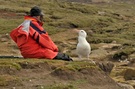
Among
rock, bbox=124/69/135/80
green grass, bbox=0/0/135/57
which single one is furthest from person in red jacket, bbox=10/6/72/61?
green grass, bbox=0/0/135/57

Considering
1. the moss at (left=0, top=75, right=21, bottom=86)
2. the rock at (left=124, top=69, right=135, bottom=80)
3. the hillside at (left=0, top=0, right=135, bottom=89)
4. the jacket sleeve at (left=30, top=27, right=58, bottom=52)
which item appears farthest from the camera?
the rock at (left=124, top=69, right=135, bottom=80)

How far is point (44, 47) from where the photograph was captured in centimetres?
1491

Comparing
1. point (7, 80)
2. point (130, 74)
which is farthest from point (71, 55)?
point (7, 80)

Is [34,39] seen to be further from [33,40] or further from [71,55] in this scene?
[71,55]

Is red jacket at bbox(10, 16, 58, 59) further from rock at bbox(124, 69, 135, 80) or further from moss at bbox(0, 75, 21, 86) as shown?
rock at bbox(124, 69, 135, 80)

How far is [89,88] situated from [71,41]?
84.8 ft

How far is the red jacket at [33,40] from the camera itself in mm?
14710

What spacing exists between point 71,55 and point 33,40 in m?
13.4

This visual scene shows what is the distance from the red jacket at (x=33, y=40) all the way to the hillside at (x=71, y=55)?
2.35 feet

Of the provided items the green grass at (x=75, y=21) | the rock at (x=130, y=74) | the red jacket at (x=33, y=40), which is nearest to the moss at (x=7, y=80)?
the red jacket at (x=33, y=40)

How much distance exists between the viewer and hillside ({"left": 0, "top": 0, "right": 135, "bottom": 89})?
1291 cm

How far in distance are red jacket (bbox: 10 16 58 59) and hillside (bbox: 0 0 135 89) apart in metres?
0.72

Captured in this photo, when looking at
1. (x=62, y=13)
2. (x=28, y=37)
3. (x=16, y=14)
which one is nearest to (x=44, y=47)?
(x=28, y=37)

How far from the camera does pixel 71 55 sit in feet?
92.1
